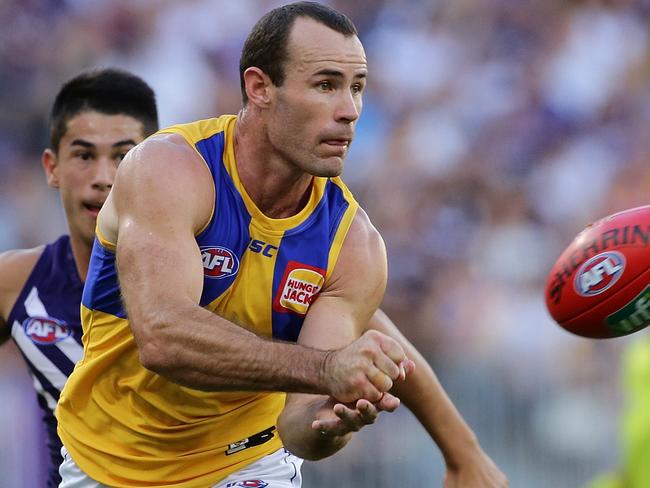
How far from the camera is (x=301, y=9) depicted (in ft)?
12.0

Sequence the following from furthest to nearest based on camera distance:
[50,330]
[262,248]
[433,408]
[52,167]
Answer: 1. [52,167]
2. [50,330]
3. [433,408]
4. [262,248]

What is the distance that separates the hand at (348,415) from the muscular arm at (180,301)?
0.04m

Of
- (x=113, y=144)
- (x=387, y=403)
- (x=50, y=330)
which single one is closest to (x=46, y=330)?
(x=50, y=330)

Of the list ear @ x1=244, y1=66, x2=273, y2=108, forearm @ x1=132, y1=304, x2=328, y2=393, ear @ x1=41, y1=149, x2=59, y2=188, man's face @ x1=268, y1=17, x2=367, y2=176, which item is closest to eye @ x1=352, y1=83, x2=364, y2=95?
man's face @ x1=268, y1=17, x2=367, y2=176

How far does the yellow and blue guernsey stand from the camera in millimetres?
3609

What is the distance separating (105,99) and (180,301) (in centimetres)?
212

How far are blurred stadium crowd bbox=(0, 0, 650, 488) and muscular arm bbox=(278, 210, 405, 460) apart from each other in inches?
126

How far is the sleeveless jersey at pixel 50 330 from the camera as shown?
15.1ft

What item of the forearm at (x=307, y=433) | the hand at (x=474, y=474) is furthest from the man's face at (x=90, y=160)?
the hand at (x=474, y=474)

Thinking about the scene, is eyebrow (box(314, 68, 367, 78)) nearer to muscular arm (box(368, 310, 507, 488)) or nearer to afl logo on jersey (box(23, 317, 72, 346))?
muscular arm (box(368, 310, 507, 488))

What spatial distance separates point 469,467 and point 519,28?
172 inches

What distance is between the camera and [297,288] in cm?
366

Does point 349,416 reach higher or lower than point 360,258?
lower

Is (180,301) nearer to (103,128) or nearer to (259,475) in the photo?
(259,475)
